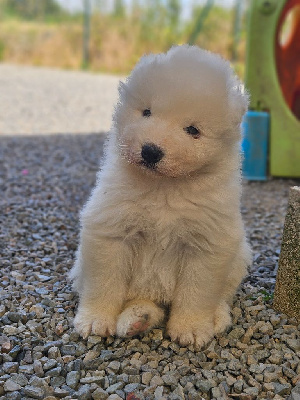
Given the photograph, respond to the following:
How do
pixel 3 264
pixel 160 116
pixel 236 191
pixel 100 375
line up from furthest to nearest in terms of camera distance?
1. pixel 3 264
2. pixel 236 191
3. pixel 100 375
4. pixel 160 116

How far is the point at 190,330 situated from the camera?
225cm

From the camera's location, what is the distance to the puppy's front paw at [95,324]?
2.24 meters

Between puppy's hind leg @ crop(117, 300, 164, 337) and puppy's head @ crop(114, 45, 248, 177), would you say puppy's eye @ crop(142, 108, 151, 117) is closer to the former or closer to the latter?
puppy's head @ crop(114, 45, 248, 177)

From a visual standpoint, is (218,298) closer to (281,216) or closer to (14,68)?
(281,216)

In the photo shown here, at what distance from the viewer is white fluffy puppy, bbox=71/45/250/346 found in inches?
75.5

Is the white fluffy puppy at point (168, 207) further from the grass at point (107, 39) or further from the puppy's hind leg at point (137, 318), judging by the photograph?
the grass at point (107, 39)

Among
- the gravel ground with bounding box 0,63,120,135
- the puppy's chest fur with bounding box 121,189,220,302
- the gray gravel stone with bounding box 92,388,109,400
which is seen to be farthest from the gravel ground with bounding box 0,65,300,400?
the gravel ground with bounding box 0,63,120,135

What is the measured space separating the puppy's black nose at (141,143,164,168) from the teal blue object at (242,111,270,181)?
3041 millimetres

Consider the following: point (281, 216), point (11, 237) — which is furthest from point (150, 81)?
point (281, 216)

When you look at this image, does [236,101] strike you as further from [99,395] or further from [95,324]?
[99,395]

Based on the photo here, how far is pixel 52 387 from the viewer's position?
6.50ft

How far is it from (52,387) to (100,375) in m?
0.19

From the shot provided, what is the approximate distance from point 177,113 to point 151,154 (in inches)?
7.3

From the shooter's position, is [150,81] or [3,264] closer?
[150,81]
